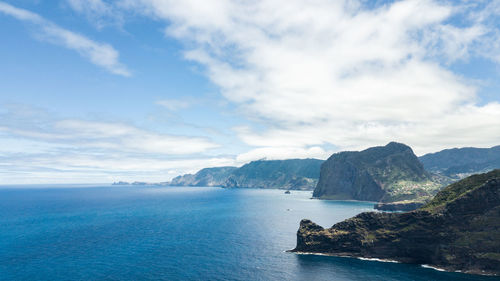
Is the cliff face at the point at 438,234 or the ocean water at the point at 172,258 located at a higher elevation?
the cliff face at the point at 438,234

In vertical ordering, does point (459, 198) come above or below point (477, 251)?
above

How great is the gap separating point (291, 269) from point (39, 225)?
18055 centimetres

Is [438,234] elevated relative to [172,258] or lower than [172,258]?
elevated

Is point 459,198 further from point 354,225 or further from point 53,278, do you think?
point 53,278

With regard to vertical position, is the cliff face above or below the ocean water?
above

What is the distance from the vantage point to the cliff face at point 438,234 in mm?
98688

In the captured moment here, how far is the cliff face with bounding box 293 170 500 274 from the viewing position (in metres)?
98.7

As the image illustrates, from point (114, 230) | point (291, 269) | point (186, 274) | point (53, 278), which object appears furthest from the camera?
point (114, 230)

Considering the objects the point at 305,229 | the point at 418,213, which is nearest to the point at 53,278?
the point at 305,229

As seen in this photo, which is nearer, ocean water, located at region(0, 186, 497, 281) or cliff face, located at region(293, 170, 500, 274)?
ocean water, located at region(0, 186, 497, 281)

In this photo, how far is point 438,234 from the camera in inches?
4230

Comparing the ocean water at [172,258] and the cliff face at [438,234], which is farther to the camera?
the cliff face at [438,234]

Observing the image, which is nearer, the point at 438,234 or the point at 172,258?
the point at 438,234

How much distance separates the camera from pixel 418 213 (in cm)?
11538
